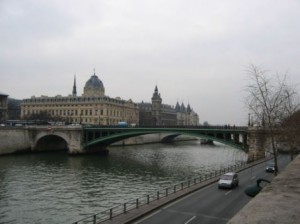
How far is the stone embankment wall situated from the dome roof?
88826 mm

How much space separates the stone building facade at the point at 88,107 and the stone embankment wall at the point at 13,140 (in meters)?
65.7

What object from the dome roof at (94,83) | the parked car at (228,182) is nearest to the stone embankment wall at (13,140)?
the parked car at (228,182)

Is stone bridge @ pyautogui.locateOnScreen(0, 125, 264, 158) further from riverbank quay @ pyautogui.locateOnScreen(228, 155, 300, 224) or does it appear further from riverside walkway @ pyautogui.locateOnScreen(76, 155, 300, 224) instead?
riverbank quay @ pyautogui.locateOnScreen(228, 155, 300, 224)

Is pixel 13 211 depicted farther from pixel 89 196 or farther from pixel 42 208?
pixel 89 196

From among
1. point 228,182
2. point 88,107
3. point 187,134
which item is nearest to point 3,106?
point 88,107

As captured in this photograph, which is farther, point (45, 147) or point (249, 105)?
point (45, 147)

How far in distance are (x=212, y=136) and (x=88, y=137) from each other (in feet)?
99.9

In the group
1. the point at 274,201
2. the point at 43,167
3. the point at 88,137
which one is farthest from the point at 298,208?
the point at 88,137

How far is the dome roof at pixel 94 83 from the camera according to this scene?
560ft

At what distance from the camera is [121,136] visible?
74562mm

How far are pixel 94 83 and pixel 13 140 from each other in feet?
311

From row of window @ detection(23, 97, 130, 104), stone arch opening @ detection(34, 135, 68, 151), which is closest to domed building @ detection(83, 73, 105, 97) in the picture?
row of window @ detection(23, 97, 130, 104)

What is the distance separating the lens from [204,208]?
24797 millimetres

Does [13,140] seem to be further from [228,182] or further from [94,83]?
[94,83]
